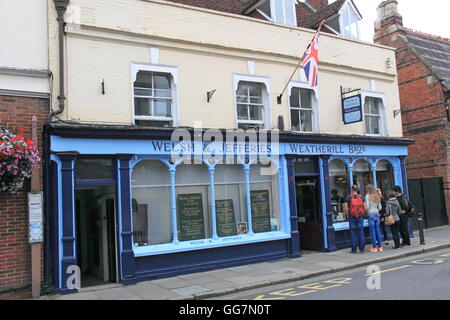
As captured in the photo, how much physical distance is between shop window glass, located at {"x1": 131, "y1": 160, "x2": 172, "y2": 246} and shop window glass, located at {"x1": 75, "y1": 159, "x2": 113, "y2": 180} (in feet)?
2.13

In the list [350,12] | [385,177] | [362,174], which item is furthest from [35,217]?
[350,12]

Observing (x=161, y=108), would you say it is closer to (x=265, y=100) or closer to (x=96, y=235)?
(x=265, y=100)

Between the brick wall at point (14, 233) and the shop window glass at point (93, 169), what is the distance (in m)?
0.87

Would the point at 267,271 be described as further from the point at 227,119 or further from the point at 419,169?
the point at 419,169

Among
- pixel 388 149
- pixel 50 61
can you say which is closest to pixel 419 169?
pixel 388 149

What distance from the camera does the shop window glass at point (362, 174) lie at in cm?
1388

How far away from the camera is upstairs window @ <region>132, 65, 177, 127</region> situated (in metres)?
10.0

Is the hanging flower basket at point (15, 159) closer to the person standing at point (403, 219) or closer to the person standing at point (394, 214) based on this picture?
Answer: the person standing at point (394, 214)

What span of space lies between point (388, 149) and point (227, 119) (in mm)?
6607

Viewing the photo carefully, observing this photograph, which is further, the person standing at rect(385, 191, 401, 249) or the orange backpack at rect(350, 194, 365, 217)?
the person standing at rect(385, 191, 401, 249)

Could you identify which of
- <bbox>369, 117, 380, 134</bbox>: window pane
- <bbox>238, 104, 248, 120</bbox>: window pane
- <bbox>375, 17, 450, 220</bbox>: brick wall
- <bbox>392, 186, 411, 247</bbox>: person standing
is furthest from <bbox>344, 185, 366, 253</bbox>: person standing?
<bbox>375, 17, 450, 220</bbox>: brick wall

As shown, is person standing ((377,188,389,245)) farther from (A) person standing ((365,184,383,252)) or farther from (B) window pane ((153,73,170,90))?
(B) window pane ((153,73,170,90))

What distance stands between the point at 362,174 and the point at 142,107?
26.5ft
